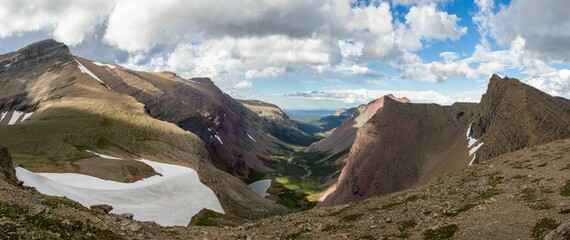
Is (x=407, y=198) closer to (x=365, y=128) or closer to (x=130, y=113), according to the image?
(x=365, y=128)

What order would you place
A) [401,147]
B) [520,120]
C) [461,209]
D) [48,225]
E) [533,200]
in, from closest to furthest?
[48,225]
[533,200]
[461,209]
[520,120]
[401,147]

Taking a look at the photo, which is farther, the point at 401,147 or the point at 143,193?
the point at 401,147

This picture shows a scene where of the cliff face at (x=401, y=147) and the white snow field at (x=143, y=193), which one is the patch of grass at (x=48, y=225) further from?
the cliff face at (x=401, y=147)

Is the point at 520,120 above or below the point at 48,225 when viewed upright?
above

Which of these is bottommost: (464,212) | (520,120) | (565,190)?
(464,212)

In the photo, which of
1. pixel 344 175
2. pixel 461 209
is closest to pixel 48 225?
pixel 461 209

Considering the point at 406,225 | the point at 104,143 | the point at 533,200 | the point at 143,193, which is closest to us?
the point at 533,200

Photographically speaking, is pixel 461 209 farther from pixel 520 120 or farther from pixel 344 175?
pixel 344 175

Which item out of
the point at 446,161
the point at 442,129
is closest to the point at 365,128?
the point at 442,129
